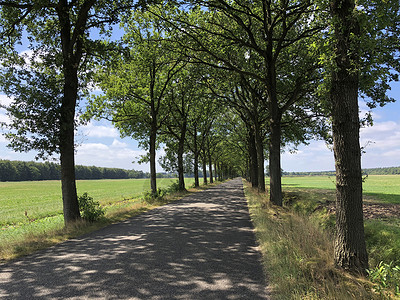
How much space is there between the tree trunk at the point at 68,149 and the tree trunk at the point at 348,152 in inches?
335

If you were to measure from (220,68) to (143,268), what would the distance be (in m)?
9.69

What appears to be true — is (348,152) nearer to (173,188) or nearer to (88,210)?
(88,210)

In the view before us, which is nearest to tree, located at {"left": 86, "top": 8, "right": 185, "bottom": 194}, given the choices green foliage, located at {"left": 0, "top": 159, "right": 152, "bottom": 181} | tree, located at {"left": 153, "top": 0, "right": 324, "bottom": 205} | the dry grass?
tree, located at {"left": 153, "top": 0, "right": 324, "bottom": 205}

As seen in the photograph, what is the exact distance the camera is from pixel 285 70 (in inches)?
501

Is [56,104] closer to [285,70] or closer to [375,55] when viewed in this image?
[375,55]

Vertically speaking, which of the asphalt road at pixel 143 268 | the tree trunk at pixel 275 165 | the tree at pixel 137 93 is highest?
the tree at pixel 137 93

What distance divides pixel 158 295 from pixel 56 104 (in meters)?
7.80

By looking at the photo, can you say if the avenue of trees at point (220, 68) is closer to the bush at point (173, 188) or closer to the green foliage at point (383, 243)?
the bush at point (173, 188)

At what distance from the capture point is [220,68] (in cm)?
1164

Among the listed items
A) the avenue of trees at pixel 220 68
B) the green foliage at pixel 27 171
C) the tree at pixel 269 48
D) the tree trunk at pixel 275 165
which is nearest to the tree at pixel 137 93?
the avenue of trees at pixel 220 68

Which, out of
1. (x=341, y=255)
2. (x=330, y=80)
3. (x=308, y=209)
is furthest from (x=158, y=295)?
(x=308, y=209)

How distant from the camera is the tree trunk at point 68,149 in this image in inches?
344

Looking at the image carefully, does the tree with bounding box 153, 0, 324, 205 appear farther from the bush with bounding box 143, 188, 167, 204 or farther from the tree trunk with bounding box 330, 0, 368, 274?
the bush with bounding box 143, 188, 167, 204

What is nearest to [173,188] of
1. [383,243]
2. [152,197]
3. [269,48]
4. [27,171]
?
[152,197]
